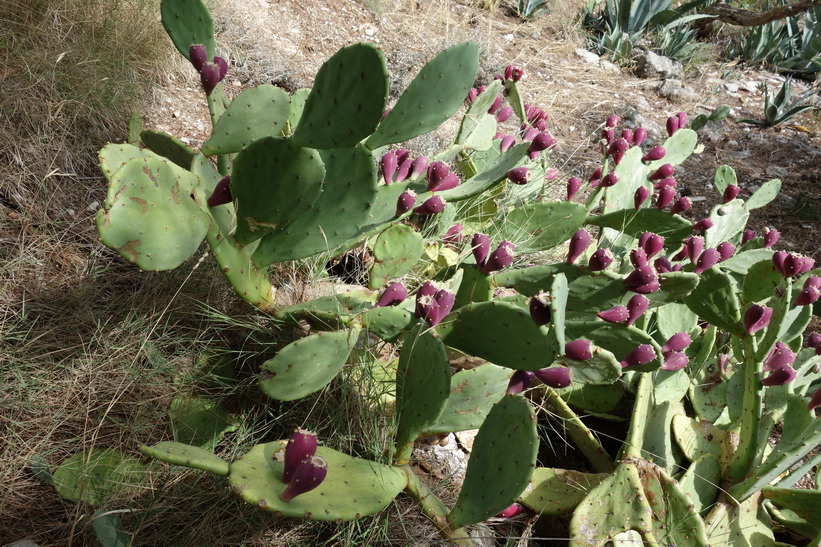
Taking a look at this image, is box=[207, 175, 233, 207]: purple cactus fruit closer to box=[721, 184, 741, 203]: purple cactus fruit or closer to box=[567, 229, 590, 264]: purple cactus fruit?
box=[567, 229, 590, 264]: purple cactus fruit

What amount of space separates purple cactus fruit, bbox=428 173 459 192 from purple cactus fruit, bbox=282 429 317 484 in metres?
0.83

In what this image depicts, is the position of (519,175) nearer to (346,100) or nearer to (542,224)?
(542,224)

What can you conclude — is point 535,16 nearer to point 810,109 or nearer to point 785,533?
point 810,109

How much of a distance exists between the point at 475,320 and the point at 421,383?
17 cm

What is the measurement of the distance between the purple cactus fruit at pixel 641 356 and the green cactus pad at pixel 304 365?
575 millimetres

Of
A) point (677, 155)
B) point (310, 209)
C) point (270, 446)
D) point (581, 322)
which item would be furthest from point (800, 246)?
point (270, 446)

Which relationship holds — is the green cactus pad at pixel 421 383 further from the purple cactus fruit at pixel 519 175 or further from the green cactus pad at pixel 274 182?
the purple cactus fruit at pixel 519 175

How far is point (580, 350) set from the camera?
3.92 feet

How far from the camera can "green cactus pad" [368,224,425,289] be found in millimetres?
1725

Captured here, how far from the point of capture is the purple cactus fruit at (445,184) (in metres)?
1.72

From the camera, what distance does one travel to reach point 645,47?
491 cm

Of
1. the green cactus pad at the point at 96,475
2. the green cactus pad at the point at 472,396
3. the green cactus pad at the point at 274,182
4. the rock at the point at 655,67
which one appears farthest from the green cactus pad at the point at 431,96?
the rock at the point at 655,67

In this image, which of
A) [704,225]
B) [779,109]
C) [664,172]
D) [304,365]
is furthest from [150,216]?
[779,109]

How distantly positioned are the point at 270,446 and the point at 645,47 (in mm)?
4718
